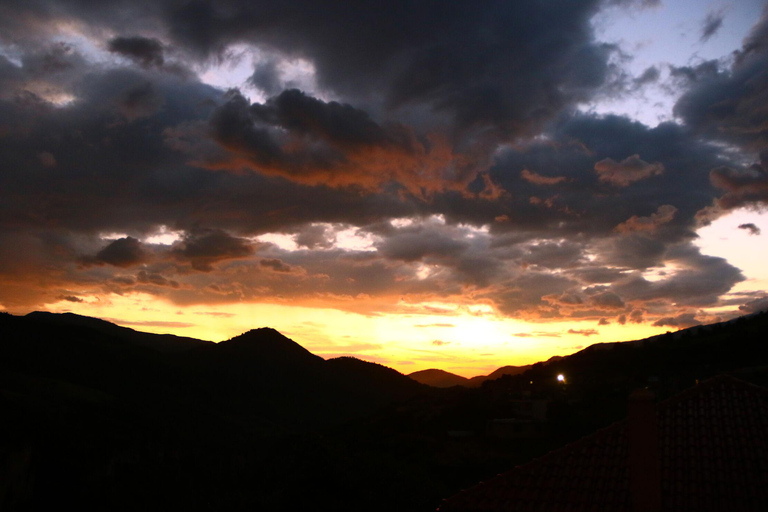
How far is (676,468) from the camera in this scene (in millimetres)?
13273

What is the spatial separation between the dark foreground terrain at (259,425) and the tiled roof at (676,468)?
949 inches

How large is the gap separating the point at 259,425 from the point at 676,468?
341 ft

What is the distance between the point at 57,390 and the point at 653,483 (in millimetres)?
91227

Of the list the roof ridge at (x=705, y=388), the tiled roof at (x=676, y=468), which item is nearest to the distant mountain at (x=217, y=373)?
the tiled roof at (x=676, y=468)

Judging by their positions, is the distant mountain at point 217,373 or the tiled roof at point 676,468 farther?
the distant mountain at point 217,373

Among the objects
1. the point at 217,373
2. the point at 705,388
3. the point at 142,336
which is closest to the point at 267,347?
the point at 217,373

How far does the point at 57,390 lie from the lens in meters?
83.7

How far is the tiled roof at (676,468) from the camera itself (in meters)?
12.4

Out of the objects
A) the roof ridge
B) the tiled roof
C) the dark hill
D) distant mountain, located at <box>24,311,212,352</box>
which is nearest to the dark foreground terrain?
the dark hill

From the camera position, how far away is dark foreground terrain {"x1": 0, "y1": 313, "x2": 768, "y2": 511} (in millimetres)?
45281

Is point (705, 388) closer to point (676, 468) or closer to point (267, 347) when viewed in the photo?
point (676, 468)

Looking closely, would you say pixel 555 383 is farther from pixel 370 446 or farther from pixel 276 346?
pixel 276 346

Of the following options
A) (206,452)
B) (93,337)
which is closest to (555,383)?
(206,452)

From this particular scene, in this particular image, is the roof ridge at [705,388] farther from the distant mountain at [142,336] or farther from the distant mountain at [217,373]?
the distant mountain at [142,336]
